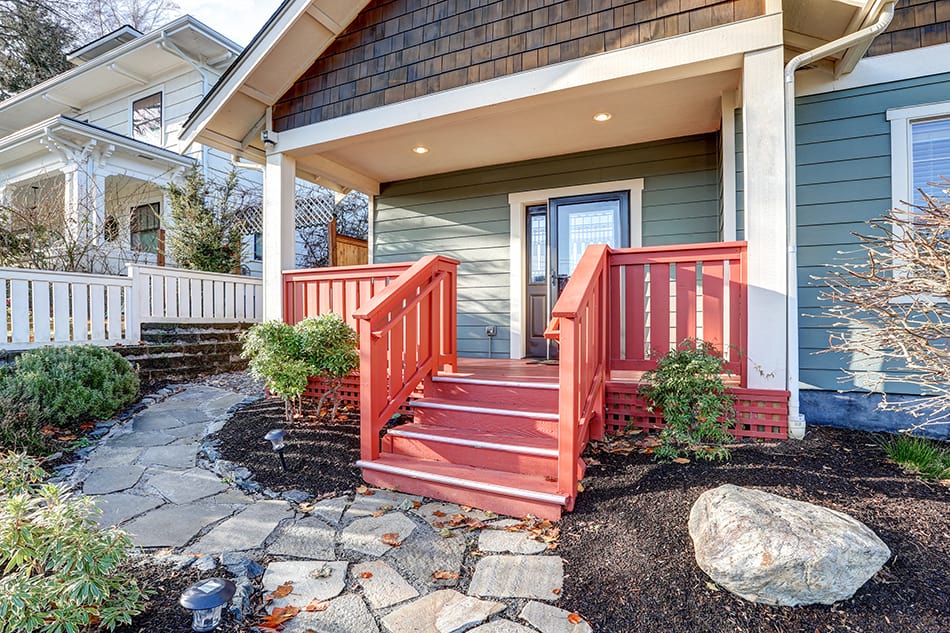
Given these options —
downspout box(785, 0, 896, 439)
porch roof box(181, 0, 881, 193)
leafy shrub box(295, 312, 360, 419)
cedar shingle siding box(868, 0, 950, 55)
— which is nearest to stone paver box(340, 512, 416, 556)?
leafy shrub box(295, 312, 360, 419)

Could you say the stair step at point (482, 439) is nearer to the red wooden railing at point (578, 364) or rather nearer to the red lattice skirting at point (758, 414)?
the red wooden railing at point (578, 364)

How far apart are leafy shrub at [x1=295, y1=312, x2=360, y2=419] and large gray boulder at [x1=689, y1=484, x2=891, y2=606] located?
8.78ft

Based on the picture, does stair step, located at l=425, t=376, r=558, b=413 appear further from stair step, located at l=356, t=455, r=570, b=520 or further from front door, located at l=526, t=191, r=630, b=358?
front door, located at l=526, t=191, r=630, b=358

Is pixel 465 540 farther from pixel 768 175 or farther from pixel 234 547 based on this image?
pixel 768 175

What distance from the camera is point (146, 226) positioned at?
9.97m

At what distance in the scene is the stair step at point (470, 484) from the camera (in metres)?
2.48

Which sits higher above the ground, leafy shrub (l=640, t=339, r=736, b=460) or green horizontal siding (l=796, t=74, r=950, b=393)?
green horizontal siding (l=796, t=74, r=950, b=393)

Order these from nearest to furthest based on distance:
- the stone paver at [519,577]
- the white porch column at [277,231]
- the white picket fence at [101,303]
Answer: the stone paver at [519,577]
the white picket fence at [101,303]
the white porch column at [277,231]

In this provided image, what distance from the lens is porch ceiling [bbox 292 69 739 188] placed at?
382 centimetres

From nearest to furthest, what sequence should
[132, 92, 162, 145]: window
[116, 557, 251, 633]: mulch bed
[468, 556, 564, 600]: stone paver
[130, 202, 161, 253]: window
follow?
[116, 557, 251, 633]: mulch bed, [468, 556, 564, 600]: stone paver, [130, 202, 161, 253]: window, [132, 92, 162, 145]: window

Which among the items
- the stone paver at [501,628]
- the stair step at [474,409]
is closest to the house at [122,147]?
the stair step at [474,409]

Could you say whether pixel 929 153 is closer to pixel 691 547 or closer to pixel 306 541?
pixel 691 547

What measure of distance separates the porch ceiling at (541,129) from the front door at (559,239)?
1.94ft

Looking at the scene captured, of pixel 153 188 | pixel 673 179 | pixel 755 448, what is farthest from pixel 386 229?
pixel 153 188
